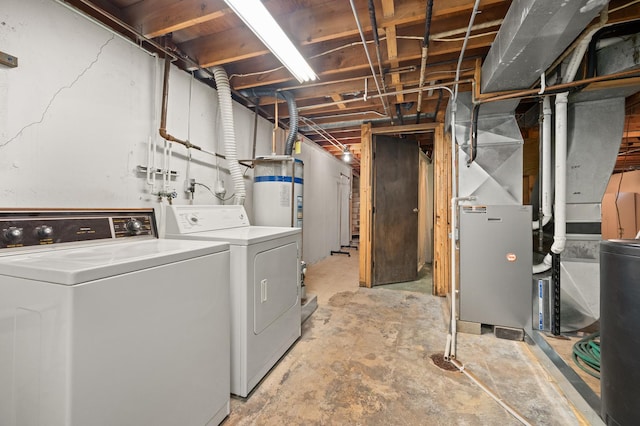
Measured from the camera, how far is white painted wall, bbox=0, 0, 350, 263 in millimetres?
1364

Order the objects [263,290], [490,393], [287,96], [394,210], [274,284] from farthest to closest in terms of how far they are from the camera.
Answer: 1. [394,210]
2. [287,96]
3. [274,284]
4. [263,290]
5. [490,393]

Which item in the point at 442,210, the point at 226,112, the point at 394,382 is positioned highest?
the point at 226,112

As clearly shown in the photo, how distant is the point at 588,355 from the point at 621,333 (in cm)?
93

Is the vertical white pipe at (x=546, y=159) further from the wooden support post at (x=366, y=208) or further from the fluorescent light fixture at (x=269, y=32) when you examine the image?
the fluorescent light fixture at (x=269, y=32)

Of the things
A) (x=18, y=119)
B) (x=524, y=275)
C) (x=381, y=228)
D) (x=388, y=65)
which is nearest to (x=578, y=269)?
(x=524, y=275)

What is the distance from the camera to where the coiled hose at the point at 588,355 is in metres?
1.70

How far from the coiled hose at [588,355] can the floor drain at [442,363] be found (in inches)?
31.6

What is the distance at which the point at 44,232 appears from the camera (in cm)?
131

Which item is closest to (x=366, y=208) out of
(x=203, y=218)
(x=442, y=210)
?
(x=442, y=210)

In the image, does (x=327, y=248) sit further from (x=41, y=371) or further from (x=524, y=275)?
(x=41, y=371)

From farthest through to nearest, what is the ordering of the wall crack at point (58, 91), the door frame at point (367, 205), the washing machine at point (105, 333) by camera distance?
the door frame at point (367, 205), the wall crack at point (58, 91), the washing machine at point (105, 333)

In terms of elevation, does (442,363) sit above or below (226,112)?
below

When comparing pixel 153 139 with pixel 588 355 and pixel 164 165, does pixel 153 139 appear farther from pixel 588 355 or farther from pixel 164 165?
pixel 588 355

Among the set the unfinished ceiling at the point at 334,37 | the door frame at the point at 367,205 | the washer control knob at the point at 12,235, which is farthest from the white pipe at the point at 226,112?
the door frame at the point at 367,205
